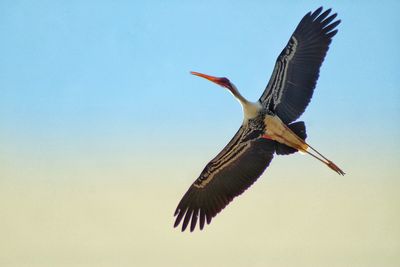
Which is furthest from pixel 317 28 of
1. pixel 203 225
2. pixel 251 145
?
pixel 203 225

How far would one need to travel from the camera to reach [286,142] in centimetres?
1260

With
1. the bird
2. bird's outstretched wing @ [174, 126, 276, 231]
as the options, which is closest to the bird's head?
the bird

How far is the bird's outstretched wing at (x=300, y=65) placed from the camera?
12.4 metres

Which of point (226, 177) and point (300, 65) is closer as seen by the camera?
point (300, 65)

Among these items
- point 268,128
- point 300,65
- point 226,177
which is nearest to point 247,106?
point 268,128

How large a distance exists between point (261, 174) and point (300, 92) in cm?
182

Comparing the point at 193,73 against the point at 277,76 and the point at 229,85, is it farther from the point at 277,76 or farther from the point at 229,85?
the point at 277,76

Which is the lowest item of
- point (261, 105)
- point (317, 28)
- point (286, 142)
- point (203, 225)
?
point (203, 225)

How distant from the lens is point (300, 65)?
12.5 m

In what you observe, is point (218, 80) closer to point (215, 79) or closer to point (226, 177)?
point (215, 79)

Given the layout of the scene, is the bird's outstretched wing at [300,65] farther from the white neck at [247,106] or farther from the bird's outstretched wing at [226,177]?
the bird's outstretched wing at [226,177]

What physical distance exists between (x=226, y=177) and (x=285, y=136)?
161 centimetres

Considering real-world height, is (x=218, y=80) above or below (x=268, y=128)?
above

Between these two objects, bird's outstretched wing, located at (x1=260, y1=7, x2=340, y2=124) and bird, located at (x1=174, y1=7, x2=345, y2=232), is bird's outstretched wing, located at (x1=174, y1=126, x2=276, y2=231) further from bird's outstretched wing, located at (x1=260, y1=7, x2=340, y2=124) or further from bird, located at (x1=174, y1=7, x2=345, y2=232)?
bird's outstretched wing, located at (x1=260, y1=7, x2=340, y2=124)
